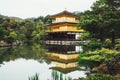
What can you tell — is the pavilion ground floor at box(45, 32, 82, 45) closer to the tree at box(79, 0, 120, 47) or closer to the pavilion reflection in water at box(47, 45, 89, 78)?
the pavilion reflection in water at box(47, 45, 89, 78)

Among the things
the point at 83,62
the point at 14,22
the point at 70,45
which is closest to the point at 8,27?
the point at 14,22

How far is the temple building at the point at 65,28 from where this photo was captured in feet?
168

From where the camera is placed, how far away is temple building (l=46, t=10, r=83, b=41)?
51.2 meters

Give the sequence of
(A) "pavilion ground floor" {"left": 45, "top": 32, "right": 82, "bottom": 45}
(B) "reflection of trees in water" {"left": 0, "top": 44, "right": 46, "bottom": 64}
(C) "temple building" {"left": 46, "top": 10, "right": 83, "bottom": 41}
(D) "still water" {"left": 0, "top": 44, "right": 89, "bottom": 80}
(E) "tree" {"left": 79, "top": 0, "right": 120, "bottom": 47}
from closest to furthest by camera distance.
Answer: (E) "tree" {"left": 79, "top": 0, "right": 120, "bottom": 47}, (D) "still water" {"left": 0, "top": 44, "right": 89, "bottom": 80}, (B) "reflection of trees in water" {"left": 0, "top": 44, "right": 46, "bottom": 64}, (A) "pavilion ground floor" {"left": 45, "top": 32, "right": 82, "bottom": 45}, (C) "temple building" {"left": 46, "top": 10, "right": 83, "bottom": 41}

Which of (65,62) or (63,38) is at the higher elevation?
(65,62)

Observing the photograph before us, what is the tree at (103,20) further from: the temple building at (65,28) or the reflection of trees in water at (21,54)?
the temple building at (65,28)

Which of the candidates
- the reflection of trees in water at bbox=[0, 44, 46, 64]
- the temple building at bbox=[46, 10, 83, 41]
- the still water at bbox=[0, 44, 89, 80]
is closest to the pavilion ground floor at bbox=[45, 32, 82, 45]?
the temple building at bbox=[46, 10, 83, 41]

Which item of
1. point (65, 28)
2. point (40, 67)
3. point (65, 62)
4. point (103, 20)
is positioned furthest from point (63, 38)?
point (103, 20)

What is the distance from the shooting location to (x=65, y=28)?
50.8 m

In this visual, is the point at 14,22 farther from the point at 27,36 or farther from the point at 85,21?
the point at 85,21

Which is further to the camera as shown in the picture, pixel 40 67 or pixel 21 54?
pixel 21 54

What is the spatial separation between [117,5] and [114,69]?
377 cm

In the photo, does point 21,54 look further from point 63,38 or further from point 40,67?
point 63,38

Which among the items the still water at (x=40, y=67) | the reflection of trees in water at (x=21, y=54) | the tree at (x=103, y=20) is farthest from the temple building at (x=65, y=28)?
the tree at (x=103, y=20)
